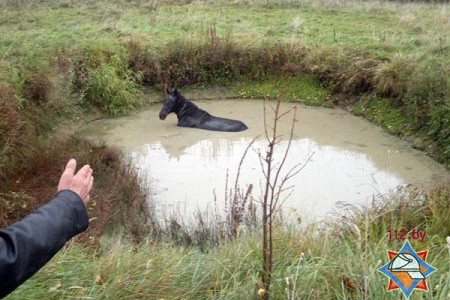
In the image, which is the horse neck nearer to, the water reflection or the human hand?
the water reflection

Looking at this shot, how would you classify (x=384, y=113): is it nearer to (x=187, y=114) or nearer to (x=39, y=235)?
(x=187, y=114)

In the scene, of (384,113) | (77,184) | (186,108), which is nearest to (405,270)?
(77,184)

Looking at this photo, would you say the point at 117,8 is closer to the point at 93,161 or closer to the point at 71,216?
the point at 93,161

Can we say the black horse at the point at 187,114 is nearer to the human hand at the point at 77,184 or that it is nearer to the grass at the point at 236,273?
the grass at the point at 236,273

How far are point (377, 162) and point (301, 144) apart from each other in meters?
1.46

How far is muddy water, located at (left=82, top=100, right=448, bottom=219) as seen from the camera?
721 centimetres

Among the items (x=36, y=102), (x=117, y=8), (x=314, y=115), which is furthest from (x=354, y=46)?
(x=117, y=8)

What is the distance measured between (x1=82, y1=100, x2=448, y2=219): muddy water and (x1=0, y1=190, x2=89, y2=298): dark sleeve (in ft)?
13.5

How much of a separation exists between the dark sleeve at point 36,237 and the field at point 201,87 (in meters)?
1.04

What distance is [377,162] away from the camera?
28.4ft

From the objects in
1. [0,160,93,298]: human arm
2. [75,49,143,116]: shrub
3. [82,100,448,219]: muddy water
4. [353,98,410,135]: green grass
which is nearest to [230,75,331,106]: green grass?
[82,100,448,219]: muddy water

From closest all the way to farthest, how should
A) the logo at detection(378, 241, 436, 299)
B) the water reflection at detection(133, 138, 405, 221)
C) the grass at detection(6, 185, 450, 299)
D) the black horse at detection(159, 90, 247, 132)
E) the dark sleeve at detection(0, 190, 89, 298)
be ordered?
the dark sleeve at detection(0, 190, 89, 298), the logo at detection(378, 241, 436, 299), the grass at detection(6, 185, 450, 299), the water reflection at detection(133, 138, 405, 221), the black horse at detection(159, 90, 247, 132)

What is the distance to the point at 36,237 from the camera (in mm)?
1901

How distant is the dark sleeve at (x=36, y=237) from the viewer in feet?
5.98
